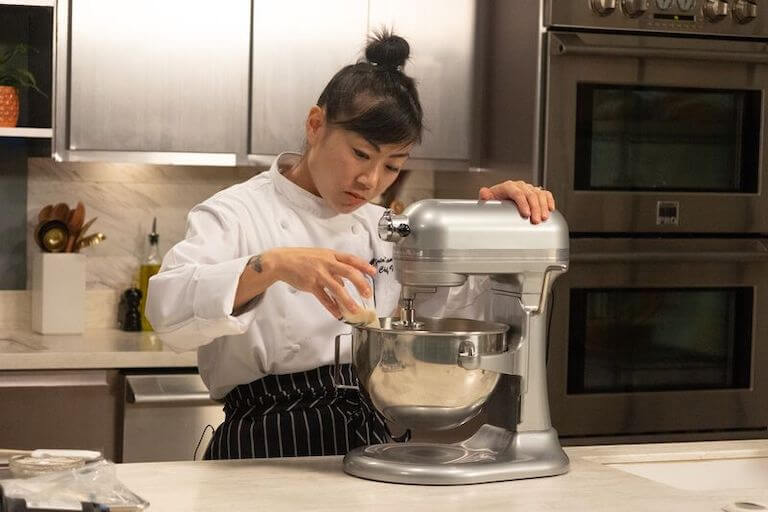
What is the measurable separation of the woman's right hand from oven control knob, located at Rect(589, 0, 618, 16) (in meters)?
1.65

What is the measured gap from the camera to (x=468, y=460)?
1584mm

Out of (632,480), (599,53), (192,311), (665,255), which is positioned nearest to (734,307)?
(665,255)

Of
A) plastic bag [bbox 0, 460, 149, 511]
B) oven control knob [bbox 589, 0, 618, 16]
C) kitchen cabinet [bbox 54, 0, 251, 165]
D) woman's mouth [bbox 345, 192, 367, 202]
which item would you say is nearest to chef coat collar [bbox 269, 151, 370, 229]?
woman's mouth [bbox 345, 192, 367, 202]

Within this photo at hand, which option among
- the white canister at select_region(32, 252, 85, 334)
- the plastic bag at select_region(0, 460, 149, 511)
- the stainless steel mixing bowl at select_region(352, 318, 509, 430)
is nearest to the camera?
the plastic bag at select_region(0, 460, 149, 511)

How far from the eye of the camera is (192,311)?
157cm

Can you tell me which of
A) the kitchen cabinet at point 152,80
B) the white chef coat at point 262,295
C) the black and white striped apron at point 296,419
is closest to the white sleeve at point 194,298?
the white chef coat at point 262,295

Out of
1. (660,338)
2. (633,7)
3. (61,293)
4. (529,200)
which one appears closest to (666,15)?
(633,7)

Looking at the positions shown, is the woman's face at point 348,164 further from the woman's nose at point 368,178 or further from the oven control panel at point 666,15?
the oven control panel at point 666,15

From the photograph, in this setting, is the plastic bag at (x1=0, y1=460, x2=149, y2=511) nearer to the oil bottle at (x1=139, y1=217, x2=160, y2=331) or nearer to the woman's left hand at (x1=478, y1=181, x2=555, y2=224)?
the woman's left hand at (x1=478, y1=181, x2=555, y2=224)

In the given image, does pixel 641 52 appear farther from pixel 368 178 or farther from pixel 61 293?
pixel 61 293

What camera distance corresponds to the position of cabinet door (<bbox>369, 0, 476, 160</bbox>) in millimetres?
3234

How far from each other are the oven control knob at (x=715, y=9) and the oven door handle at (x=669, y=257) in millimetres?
624

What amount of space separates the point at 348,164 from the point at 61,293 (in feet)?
5.22

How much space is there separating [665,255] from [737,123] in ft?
1.46
